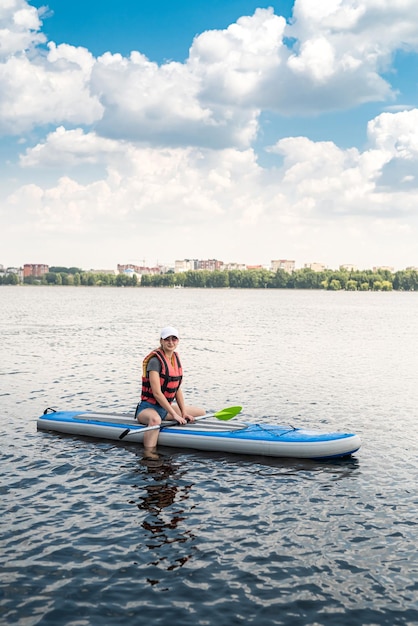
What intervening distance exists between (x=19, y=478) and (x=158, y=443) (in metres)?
3.21

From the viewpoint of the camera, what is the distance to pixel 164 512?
33.4 ft

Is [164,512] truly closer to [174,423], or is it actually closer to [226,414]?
[174,423]

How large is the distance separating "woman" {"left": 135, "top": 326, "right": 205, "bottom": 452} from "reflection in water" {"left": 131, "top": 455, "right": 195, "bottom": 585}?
0.82 meters

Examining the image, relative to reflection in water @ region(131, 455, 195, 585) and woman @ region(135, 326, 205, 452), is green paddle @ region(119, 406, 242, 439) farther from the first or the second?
reflection in water @ region(131, 455, 195, 585)

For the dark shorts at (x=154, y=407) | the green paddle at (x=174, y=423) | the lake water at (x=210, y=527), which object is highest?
the dark shorts at (x=154, y=407)

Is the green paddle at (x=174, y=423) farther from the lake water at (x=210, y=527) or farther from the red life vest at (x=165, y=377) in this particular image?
the red life vest at (x=165, y=377)

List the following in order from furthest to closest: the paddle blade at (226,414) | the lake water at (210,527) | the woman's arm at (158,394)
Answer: the paddle blade at (226,414)
the woman's arm at (158,394)
the lake water at (210,527)

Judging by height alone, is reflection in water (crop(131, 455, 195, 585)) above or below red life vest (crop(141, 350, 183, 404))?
below

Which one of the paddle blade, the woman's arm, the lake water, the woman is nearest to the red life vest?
the woman

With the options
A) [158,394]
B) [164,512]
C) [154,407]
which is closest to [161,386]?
[158,394]

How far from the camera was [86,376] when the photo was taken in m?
24.5

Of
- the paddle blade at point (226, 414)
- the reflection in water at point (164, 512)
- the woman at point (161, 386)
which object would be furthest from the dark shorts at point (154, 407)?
the paddle blade at point (226, 414)

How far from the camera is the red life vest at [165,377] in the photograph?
13109 mm

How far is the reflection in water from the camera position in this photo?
8.66 metres
